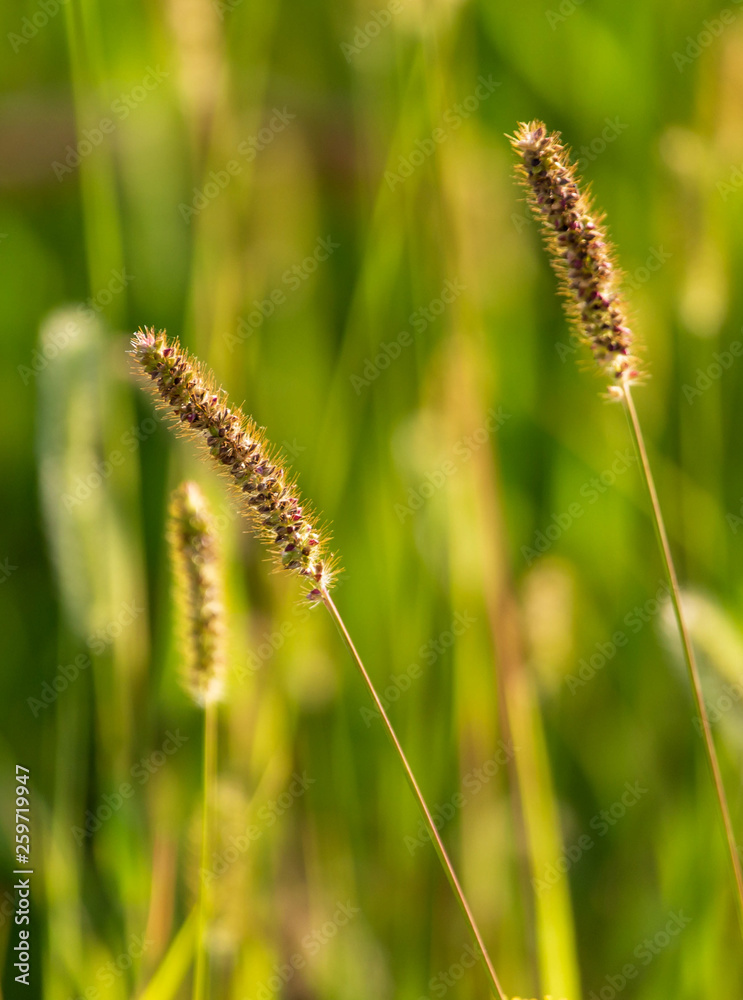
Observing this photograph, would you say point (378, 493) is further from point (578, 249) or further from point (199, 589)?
point (578, 249)

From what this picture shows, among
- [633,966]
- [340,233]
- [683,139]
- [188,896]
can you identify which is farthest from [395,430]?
[633,966]

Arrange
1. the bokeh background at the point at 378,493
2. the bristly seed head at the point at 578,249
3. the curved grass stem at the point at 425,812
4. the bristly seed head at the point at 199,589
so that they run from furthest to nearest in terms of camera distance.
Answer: the bokeh background at the point at 378,493 < the bristly seed head at the point at 199,589 < the bristly seed head at the point at 578,249 < the curved grass stem at the point at 425,812

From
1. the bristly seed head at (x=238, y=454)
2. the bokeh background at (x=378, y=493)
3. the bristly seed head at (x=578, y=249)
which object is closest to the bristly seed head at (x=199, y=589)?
the bristly seed head at (x=238, y=454)

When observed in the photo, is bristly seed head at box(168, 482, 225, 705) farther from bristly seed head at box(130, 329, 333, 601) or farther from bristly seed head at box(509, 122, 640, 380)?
bristly seed head at box(509, 122, 640, 380)

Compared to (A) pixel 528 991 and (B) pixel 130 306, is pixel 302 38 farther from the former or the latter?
(A) pixel 528 991

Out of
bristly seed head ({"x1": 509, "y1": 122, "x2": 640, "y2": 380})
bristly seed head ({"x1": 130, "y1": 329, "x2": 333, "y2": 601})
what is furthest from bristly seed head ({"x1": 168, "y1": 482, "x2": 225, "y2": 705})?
bristly seed head ({"x1": 509, "y1": 122, "x2": 640, "y2": 380})

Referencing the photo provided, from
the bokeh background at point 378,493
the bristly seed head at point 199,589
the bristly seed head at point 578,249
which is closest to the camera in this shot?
the bristly seed head at point 578,249

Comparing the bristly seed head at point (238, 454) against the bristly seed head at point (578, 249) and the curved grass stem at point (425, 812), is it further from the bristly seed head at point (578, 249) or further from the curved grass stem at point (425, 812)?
the bristly seed head at point (578, 249)
